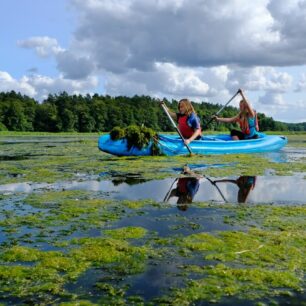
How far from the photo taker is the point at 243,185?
9633 millimetres

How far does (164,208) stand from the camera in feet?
23.0

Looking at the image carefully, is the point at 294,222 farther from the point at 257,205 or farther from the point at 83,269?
the point at 83,269

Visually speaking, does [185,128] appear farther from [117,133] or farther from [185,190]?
[185,190]

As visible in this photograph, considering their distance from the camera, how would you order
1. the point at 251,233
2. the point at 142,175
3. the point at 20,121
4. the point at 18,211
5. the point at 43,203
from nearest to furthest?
the point at 251,233, the point at 18,211, the point at 43,203, the point at 142,175, the point at 20,121

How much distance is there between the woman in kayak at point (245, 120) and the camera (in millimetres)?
18911

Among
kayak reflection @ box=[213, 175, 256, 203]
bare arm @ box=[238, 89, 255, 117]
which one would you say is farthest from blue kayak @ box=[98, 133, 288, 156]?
kayak reflection @ box=[213, 175, 256, 203]

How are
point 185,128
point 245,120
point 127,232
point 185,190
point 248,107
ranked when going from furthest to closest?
point 245,120 < point 248,107 < point 185,128 < point 185,190 < point 127,232

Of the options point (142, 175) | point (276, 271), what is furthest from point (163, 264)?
point (142, 175)

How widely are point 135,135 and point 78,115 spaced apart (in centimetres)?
7616

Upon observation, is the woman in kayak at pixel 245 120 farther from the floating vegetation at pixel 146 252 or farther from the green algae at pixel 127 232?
the green algae at pixel 127 232

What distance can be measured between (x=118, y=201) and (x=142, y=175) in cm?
375

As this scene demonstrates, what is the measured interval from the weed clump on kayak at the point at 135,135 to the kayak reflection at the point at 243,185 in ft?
18.7

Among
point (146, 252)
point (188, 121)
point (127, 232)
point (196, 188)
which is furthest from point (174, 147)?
point (146, 252)

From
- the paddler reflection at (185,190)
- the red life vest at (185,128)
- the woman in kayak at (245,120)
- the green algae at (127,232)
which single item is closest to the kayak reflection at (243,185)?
the paddler reflection at (185,190)
